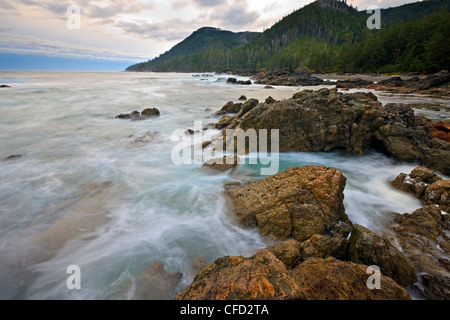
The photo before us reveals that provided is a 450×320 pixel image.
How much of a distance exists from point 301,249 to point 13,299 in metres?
4.78

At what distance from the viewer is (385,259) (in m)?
3.23

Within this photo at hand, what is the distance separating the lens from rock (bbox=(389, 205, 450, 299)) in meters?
3.45

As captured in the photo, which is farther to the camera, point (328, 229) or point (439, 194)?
point (439, 194)

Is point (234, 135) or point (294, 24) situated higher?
point (294, 24)

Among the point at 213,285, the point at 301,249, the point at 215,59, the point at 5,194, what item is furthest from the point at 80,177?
the point at 215,59

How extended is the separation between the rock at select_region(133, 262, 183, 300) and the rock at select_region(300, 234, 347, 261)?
2.21 meters

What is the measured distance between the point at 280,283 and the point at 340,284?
0.80 metres

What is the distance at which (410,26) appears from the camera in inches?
2338

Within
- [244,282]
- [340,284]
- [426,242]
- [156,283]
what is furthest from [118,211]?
[426,242]

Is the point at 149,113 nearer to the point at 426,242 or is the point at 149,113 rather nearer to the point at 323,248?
the point at 323,248

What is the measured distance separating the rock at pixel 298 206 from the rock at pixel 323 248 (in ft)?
1.52

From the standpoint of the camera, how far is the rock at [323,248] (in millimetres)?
3432

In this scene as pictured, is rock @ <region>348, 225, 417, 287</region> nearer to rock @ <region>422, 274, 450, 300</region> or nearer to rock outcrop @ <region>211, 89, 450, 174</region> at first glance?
rock @ <region>422, 274, 450, 300</region>

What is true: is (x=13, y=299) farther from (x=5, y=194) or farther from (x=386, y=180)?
(x=386, y=180)
